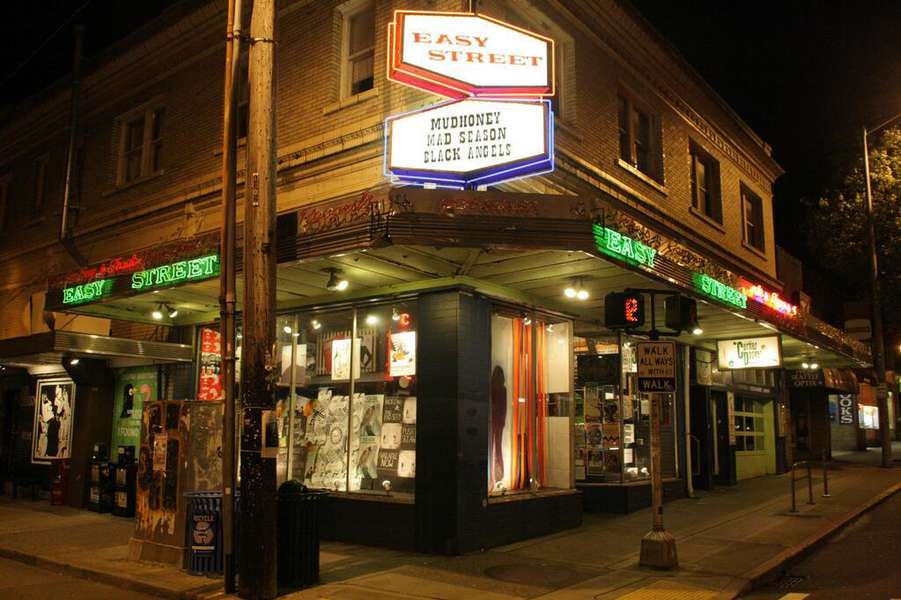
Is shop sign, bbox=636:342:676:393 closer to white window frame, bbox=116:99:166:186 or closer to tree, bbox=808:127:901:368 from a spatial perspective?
white window frame, bbox=116:99:166:186

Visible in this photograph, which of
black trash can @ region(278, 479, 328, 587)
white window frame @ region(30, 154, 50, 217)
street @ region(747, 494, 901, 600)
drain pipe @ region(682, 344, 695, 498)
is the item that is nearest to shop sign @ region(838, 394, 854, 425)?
drain pipe @ region(682, 344, 695, 498)

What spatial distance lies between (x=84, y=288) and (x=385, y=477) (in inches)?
248

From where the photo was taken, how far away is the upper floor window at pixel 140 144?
16.3 metres

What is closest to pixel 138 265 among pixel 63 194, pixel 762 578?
pixel 63 194

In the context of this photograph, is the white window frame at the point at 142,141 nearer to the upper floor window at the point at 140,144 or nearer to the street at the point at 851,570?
the upper floor window at the point at 140,144

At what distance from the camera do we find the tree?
2652 centimetres

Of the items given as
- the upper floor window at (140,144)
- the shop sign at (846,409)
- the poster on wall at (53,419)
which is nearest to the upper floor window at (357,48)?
the upper floor window at (140,144)

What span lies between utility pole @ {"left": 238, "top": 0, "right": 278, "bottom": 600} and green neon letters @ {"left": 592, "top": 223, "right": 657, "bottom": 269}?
3.91 meters

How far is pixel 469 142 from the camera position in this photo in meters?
10.1

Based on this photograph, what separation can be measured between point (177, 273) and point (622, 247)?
657cm

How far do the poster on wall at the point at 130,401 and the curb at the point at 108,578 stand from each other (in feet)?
16.7

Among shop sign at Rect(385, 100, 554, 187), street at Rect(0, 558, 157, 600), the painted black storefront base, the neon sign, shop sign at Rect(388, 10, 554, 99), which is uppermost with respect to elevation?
shop sign at Rect(388, 10, 554, 99)

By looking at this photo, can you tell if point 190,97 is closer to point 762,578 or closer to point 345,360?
point 345,360

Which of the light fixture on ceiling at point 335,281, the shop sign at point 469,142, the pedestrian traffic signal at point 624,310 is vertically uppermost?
the shop sign at point 469,142
